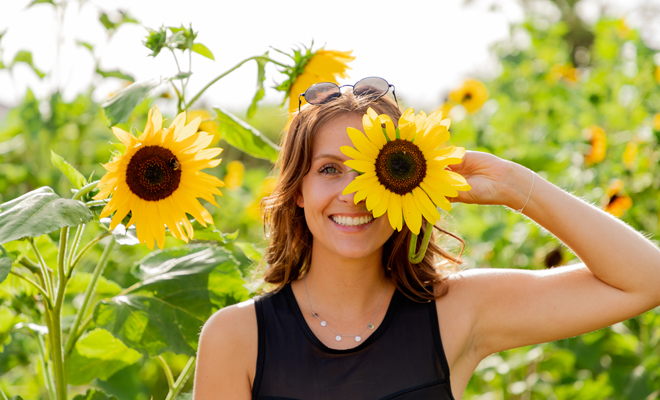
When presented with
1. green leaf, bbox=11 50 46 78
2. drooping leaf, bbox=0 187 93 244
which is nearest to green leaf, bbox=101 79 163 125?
drooping leaf, bbox=0 187 93 244

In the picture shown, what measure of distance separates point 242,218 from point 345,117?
222 centimetres

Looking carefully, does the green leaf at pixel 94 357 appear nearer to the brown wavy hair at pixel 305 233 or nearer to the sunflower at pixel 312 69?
the brown wavy hair at pixel 305 233

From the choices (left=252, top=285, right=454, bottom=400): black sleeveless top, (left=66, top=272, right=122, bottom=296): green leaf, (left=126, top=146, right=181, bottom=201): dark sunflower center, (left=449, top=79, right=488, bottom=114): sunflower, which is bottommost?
(left=252, top=285, right=454, bottom=400): black sleeveless top

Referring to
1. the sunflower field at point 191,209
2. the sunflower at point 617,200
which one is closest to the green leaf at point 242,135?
the sunflower field at point 191,209

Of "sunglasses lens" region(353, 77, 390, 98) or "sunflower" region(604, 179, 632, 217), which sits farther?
"sunflower" region(604, 179, 632, 217)

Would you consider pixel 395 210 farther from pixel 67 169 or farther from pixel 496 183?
pixel 67 169

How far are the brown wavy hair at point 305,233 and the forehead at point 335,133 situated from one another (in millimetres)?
12

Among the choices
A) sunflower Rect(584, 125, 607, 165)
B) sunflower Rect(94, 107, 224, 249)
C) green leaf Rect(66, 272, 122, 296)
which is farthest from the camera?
sunflower Rect(584, 125, 607, 165)

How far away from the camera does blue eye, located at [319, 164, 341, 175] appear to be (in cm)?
Answer: 134

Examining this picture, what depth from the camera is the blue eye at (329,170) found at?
52.6 inches

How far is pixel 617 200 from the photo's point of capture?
260 cm

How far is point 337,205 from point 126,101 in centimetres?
53

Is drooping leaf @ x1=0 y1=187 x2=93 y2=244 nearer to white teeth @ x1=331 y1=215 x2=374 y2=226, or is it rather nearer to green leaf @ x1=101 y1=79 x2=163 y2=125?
green leaf @ x1=101 y1=79 x2=163 y2=125

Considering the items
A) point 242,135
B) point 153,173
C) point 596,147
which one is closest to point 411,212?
point 153,173
